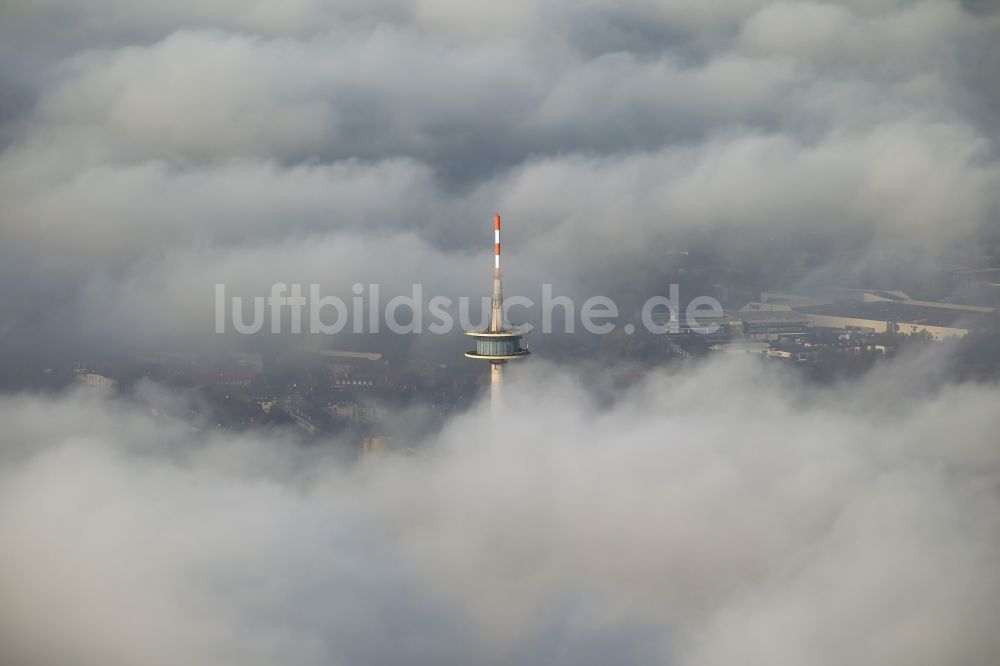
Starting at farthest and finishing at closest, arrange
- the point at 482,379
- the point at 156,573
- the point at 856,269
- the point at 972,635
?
the point at 856,269 < the point at 482,379 < the point at 156,573 < the point at 972,635

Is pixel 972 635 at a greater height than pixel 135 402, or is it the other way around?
pixel 135 402

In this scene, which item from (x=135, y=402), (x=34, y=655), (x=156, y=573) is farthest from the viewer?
(x=135, y=402)

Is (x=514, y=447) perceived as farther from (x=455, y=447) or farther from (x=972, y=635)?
(x=972, y=635)

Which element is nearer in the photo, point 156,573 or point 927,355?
point 156,573

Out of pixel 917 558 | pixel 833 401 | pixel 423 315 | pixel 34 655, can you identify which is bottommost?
pixel 34 655

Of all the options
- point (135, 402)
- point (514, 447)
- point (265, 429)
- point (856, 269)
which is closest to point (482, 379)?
point (514, 447)

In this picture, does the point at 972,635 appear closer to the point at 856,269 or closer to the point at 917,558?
the point at 917,558

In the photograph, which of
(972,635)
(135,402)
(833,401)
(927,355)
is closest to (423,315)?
(135,402)
